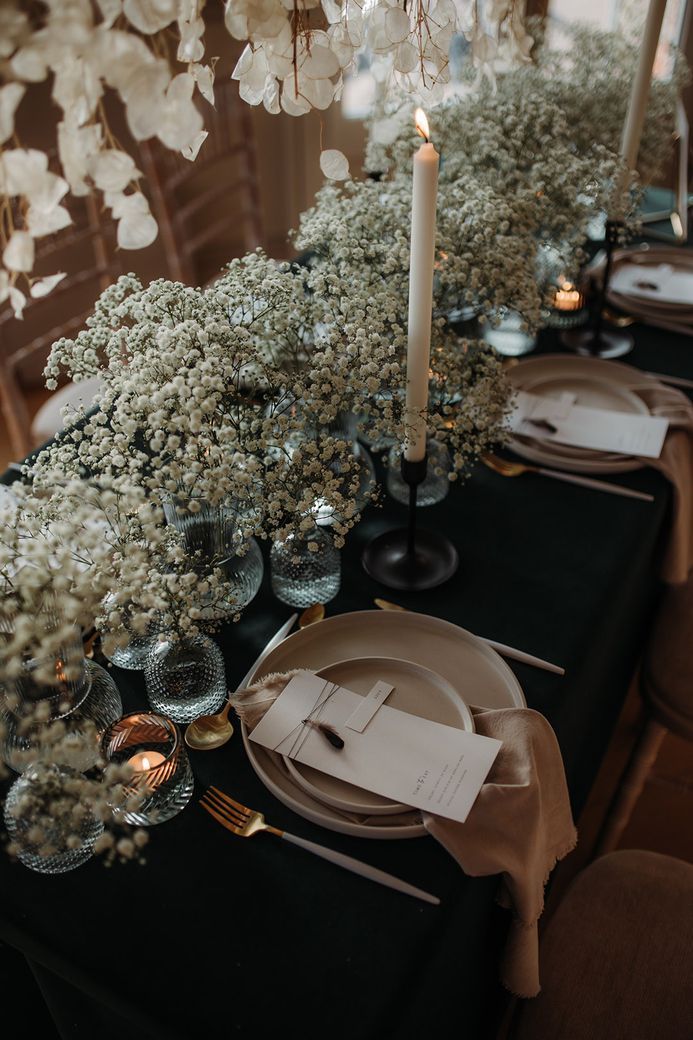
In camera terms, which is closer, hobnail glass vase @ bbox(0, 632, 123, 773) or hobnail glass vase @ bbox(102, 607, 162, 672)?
hobnail glass vase @ bbox(0, 632, 123, 773)

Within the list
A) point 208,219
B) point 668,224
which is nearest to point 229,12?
point 668,224

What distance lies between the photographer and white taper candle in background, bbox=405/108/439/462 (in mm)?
1062

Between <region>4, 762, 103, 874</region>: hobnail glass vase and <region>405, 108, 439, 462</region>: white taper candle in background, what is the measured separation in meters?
0.64

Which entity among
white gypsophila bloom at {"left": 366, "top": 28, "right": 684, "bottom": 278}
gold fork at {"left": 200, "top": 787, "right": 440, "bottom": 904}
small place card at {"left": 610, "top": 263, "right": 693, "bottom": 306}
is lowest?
gold fork at {"left": 200, "top": 787, "right": 440, "bottom": 904}

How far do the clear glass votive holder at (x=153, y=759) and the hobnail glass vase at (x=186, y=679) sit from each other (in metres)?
0.06

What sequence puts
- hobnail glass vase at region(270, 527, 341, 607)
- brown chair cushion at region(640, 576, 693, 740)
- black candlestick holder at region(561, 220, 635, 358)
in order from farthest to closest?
black candlestick holder at region(561, 220, 635, 358)
brown chair cushion at region(640, 576, 693, 740)
hobnail glass vase at region(270, 527, 341, 607)

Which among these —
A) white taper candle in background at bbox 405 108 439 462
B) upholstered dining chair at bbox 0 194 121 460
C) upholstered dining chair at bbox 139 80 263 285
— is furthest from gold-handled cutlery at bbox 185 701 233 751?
upholstered dining chair at bbox 139 80 263 285

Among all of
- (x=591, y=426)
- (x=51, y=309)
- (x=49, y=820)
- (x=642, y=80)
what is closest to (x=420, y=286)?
(x=591, y=426)

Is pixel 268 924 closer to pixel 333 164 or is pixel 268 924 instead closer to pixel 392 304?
pixel 392 304

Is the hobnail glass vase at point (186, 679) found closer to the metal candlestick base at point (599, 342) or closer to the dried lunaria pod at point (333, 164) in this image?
the dried lunaria pod at point (333, 164)

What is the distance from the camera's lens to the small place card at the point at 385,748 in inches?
39.7

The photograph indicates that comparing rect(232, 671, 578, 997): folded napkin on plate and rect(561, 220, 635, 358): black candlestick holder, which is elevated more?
rect(561, 220, 635, 358): black candlestick holder

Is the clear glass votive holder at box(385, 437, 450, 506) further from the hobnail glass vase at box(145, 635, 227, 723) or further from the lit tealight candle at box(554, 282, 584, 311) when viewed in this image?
the lit tealight candle at box(554, 282, 584, 311)

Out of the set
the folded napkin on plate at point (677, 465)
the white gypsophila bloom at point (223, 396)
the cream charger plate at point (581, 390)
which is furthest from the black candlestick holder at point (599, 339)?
the white gypsophila bloom at point (223, 396)
